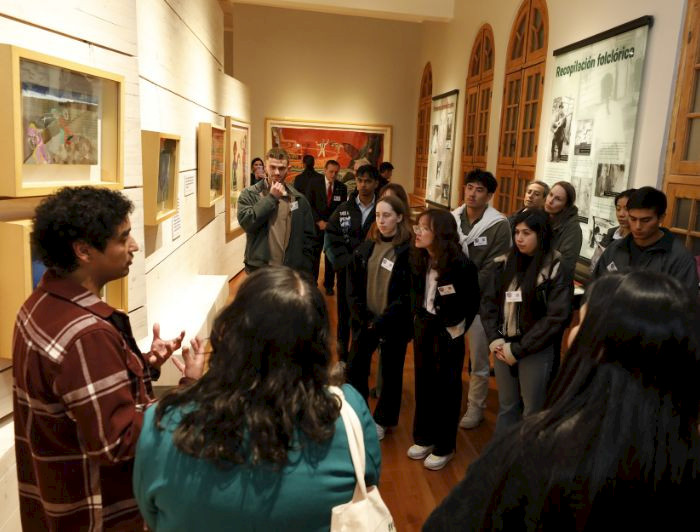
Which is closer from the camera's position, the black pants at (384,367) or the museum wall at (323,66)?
the black pants at (384,367)

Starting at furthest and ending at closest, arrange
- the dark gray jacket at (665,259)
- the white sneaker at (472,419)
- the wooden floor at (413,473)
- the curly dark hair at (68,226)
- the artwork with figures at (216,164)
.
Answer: the artwork with figures at (216,164) < the white sneaker at (472,419) < the dark gray jacket at (665,259) < the wooden floor at (413,473) < the curly dark hair at (68,226)

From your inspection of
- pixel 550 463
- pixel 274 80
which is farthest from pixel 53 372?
pixel 274 80

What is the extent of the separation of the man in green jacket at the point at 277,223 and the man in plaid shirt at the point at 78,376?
2.73 meters

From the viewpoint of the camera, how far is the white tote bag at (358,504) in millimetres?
1049

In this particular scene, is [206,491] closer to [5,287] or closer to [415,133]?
[5,287]

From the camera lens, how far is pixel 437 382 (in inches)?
124

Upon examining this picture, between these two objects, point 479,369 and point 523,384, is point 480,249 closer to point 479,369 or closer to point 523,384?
point 479,369

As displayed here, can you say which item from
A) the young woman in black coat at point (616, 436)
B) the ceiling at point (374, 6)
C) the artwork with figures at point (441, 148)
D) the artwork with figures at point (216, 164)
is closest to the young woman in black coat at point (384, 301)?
the artwork with figures at point (216, 164)

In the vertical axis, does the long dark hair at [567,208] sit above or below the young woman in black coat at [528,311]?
above

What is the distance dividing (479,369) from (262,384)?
309 cm

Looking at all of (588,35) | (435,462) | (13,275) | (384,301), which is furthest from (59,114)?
(588,35)

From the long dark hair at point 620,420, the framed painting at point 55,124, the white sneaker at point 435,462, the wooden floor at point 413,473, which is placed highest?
the framed painting at point 55,124

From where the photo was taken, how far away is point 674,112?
3.69 meters

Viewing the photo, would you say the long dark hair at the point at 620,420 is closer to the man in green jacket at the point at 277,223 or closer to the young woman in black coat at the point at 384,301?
the young woman in black coat at the point at 384,301
